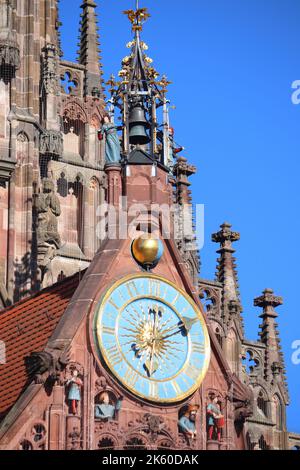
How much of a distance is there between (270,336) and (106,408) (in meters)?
19.2

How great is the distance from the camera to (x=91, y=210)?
76.1 m

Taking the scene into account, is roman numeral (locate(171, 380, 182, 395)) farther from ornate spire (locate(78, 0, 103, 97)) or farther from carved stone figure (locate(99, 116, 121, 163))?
ornate spire (locate(78, 0, 103, 97))

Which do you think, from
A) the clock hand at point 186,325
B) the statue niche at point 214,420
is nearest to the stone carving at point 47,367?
the clock hand at point 186,325

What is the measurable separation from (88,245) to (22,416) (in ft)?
57.3

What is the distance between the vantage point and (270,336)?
77688 mm

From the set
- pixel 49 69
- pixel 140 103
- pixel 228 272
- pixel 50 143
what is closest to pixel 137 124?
pixel 140 103

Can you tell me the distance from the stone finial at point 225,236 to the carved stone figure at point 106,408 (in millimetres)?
18981

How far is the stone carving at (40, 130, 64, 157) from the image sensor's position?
74.1 metres

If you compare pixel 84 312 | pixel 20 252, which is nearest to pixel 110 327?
pixel 84 312

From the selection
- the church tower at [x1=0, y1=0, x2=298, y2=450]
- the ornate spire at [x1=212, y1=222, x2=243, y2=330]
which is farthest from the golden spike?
the ornate spire at [x1=212, y1=222, x2=243, y2=330]

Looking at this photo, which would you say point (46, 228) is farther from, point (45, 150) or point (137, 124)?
point (137, 124)

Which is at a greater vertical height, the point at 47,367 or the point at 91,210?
the point at 91,210

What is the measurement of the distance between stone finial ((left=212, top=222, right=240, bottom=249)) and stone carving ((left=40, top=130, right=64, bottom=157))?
5.79 m

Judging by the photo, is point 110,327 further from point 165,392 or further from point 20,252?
point 20,252
